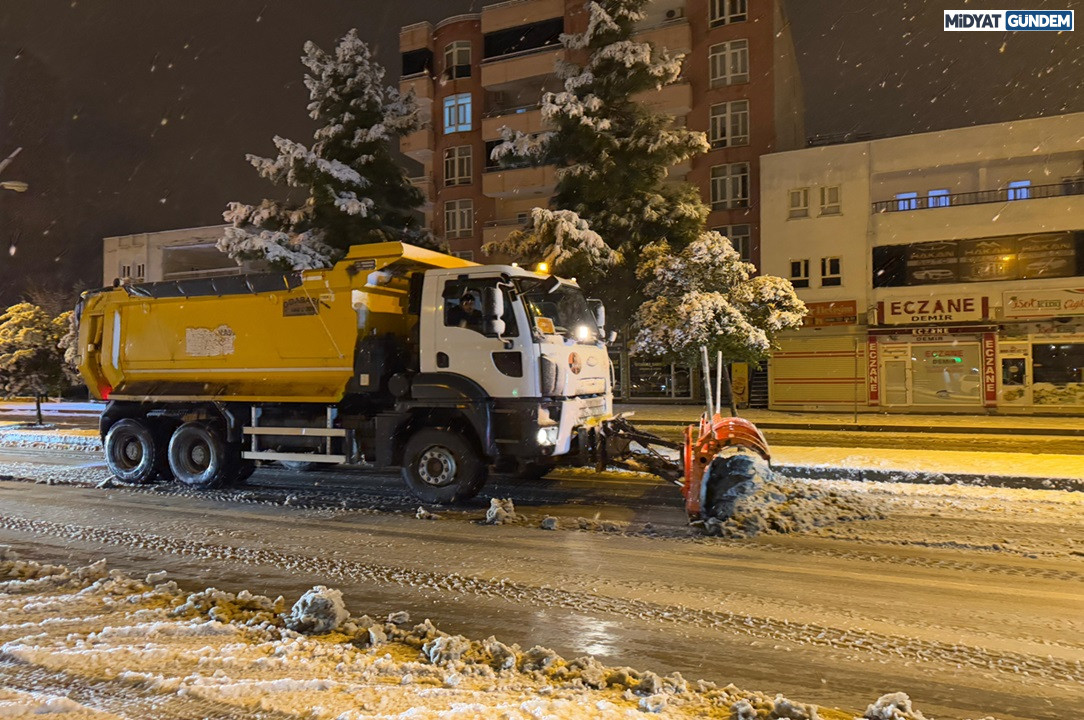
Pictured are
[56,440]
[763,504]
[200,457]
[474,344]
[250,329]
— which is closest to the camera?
[763,504]

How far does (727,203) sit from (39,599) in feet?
97.3

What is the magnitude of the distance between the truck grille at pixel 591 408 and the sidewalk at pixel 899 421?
12.6 meters

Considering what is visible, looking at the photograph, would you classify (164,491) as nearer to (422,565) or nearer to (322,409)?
(322,409)

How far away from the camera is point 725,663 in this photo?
4293 mm

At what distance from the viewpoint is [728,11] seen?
3139 centimetres

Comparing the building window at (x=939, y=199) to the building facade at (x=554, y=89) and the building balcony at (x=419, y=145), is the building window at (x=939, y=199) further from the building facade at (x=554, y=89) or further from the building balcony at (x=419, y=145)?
the building balcony at (x=419, y=145)


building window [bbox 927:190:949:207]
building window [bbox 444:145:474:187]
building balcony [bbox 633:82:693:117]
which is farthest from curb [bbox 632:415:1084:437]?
building window [bbox 444:145:474:187]

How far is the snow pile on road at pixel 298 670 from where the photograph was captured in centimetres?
363

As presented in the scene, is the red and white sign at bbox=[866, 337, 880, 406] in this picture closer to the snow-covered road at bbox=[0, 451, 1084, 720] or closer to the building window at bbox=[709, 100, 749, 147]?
the building window at bbox=[709, 100, 749, 147]

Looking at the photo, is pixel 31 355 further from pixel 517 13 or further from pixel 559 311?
pixel 517 13

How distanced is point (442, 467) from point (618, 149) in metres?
13.6

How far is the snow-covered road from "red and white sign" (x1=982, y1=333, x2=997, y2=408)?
19157mm

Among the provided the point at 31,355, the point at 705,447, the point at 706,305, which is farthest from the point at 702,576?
the point at 31,355

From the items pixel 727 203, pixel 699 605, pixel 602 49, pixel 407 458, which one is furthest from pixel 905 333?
pixel 699 605
